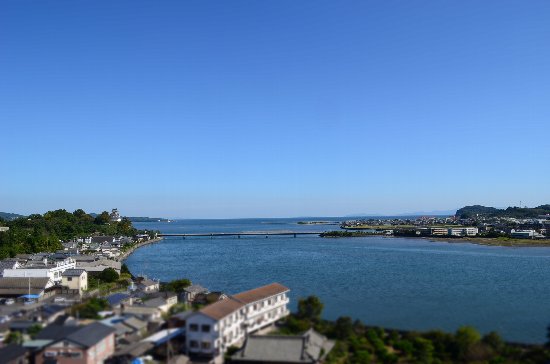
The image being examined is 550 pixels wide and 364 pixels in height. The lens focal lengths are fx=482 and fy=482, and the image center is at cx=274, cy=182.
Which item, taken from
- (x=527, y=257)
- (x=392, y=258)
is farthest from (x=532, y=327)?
(x=527, y=257)

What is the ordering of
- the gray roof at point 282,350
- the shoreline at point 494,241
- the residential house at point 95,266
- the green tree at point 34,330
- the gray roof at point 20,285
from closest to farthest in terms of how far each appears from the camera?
the gray roof at point 282,350 → the green tree at point 34,330 → the gray roof at point 20,285 → the residential house at point 95,266 → the shoreline at point 494,241

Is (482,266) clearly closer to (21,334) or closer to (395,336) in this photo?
(395,336)

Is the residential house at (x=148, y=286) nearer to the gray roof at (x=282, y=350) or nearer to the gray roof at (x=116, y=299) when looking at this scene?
the gray roof at (x=116, y=299)

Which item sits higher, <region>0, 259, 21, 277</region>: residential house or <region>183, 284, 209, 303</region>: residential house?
<region>0, 259, 21, 277</region>: residential house

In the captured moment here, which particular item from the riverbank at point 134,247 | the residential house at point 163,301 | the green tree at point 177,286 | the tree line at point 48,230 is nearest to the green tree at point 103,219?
the tree line at point 48,230

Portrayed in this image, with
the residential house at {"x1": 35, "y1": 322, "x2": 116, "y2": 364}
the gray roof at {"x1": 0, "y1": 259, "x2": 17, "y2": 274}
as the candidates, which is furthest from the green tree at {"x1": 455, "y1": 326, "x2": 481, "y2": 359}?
the gray roof at {"x1": 0, "y1": 259, "x2": 17, "y2": 274}

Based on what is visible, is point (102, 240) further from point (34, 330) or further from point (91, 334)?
point (91, 334)

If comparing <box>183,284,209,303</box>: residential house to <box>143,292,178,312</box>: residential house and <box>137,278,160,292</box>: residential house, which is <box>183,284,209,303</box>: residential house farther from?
<box>137,278,160,292</box>: residential house
